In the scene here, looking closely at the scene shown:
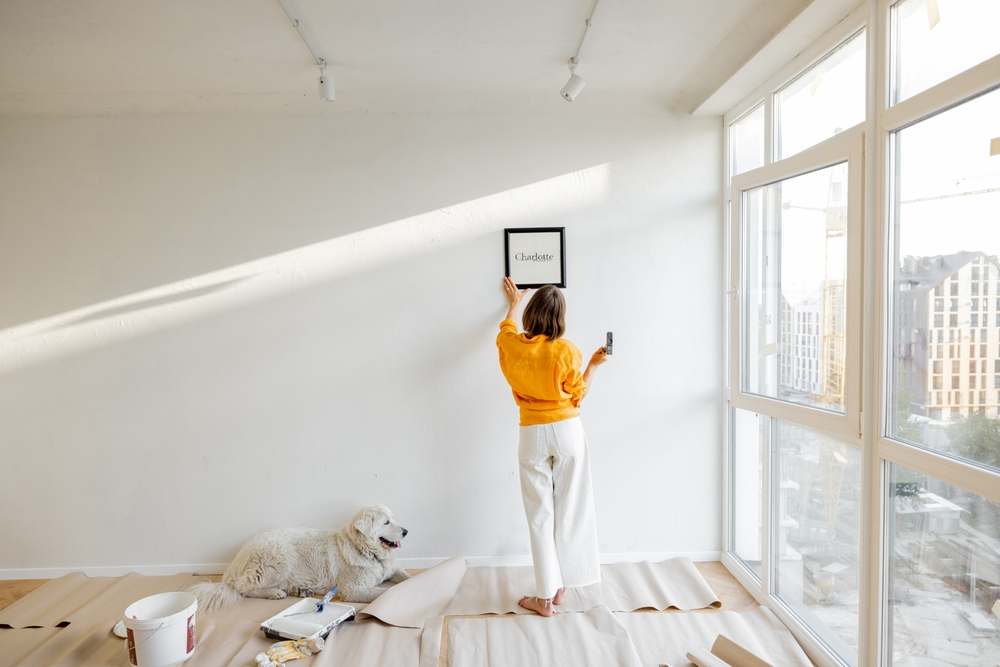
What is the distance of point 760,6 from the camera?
2.18 m

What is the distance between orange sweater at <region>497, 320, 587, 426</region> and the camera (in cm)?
257

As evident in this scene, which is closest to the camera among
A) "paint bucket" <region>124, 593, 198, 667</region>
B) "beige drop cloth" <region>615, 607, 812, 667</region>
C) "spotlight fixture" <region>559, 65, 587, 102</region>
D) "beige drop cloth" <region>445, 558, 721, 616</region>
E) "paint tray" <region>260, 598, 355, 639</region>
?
"paint bucket" <region>124, 593, 198, 667</region>

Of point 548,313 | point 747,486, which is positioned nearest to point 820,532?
point 747,486

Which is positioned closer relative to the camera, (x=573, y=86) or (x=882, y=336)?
(x=882, y=336)

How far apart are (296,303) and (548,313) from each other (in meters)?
1.44

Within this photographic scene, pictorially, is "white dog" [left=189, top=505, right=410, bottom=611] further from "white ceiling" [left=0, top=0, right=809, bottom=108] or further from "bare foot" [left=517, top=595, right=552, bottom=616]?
"white ceiling" [left=0, top=0, right=809, bottom=108]

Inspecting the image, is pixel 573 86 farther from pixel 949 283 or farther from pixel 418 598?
pixel 418 598

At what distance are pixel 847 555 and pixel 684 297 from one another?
1498 mm

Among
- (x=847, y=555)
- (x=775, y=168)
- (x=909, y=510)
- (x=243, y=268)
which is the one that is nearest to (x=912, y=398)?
(x=909, y=510)

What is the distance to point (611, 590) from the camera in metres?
2.84

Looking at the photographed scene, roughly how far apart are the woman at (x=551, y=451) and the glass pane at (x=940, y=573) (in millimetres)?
1192

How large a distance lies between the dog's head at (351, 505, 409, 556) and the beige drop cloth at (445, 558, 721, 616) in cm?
41

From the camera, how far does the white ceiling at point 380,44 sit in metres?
2.19

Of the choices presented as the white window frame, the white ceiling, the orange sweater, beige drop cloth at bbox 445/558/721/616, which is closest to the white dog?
beige drop cloth at bbox 445/558/721/616
